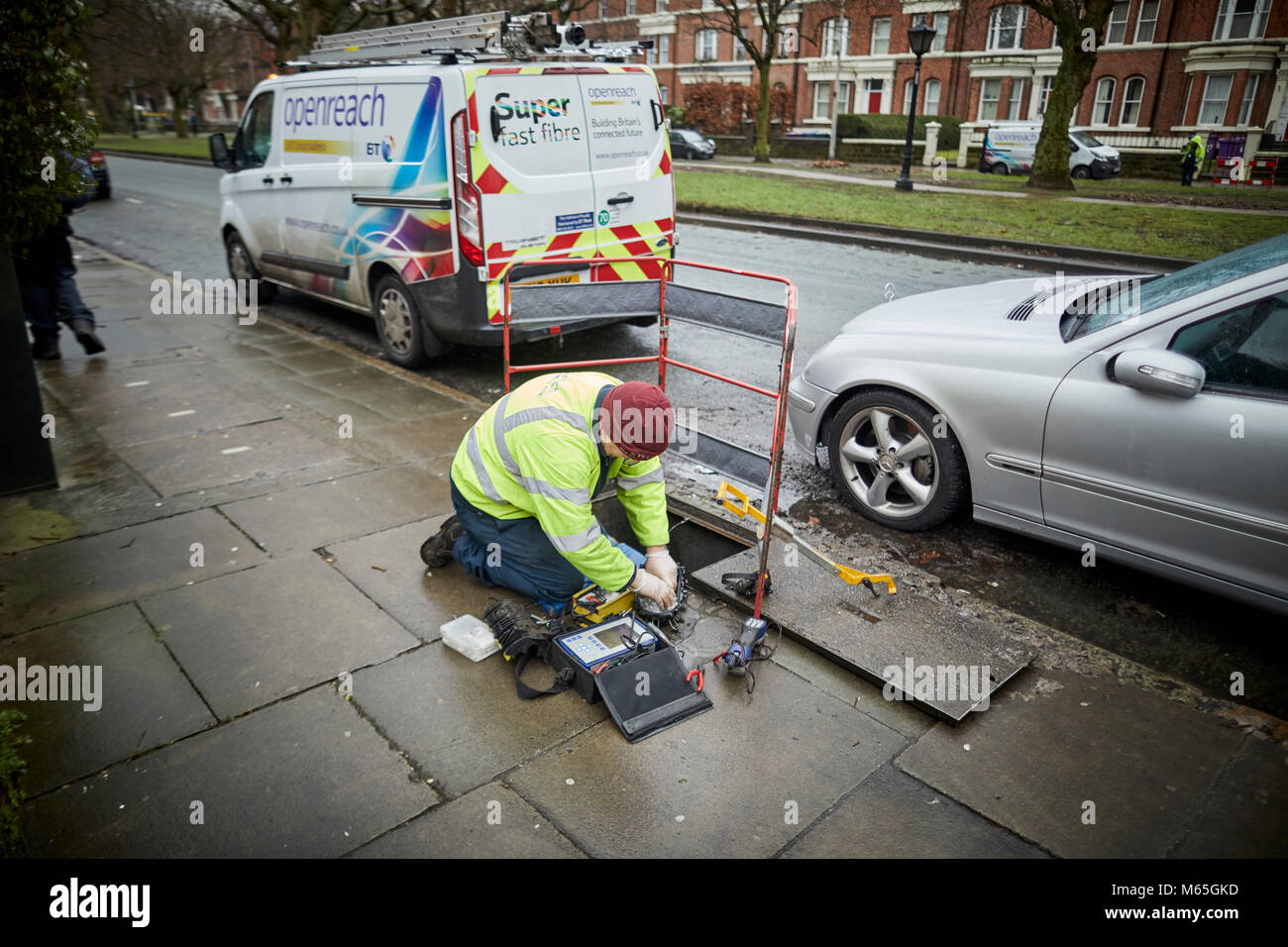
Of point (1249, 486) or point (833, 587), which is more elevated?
point (1249, 486)

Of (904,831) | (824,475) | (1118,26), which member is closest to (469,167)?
(824,475)

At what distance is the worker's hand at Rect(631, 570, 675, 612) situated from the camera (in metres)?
3.54

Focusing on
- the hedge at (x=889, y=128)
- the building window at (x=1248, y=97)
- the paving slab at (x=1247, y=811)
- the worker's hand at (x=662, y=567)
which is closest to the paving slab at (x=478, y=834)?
the worker's hand at (x=662, y=567)

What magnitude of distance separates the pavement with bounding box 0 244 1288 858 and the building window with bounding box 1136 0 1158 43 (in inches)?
1621

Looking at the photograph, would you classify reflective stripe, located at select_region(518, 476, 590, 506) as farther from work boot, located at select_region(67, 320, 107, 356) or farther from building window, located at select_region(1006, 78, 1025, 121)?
building window, located at select_region(1006, 78, 1025, 121)

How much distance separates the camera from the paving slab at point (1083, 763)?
2715mm

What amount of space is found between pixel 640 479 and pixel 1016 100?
43.6 m

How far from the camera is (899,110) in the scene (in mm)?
43844

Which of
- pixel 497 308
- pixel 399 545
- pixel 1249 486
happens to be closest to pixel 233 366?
pixel 497 308

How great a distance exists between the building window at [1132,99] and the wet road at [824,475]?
30758 mm

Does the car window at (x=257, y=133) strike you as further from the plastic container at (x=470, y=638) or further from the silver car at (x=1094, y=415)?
the plastic container at (x=470, y=638)
